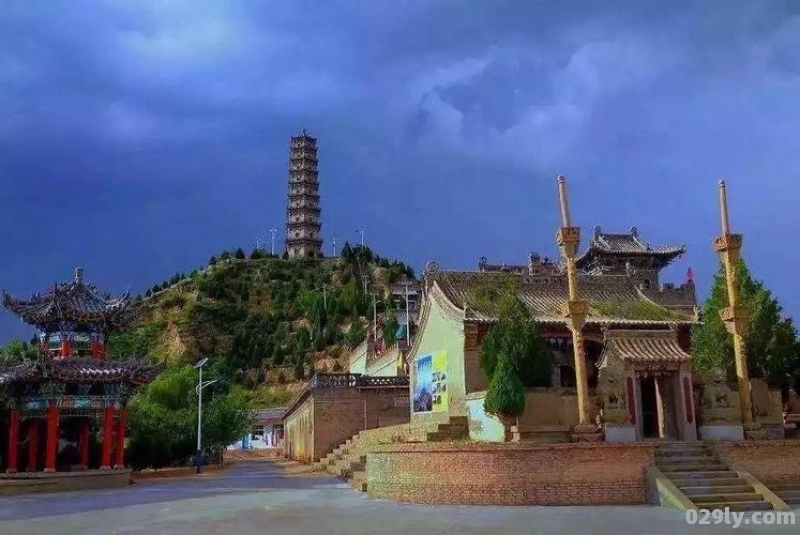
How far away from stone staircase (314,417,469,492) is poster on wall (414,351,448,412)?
1560 millimetres

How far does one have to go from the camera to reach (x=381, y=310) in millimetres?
88188

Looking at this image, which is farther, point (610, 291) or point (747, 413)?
point (610, 291)

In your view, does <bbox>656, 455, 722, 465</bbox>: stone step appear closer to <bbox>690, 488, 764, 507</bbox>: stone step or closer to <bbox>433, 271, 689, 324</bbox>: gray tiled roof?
<bbox>690, 488, 764, 507</bbox>: stone step

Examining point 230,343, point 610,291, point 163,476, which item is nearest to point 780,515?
point 610,291

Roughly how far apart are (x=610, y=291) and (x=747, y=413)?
10.3 m

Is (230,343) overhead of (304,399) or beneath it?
overhead

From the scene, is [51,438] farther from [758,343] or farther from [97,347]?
[758,343]

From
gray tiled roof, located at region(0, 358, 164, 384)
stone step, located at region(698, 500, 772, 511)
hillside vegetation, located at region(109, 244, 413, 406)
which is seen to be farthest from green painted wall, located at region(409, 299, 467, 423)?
hillside vegetation, located at region(109, 244, 413, 406)

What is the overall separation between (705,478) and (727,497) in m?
0.97

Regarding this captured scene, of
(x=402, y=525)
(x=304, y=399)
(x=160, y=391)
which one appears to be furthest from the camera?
(x=160, y=391)

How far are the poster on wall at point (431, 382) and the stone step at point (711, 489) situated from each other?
10481 millimetres

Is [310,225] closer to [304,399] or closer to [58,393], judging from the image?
[304,399]

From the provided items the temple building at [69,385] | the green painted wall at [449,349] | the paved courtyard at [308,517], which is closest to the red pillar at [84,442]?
the temple building at [69,385]

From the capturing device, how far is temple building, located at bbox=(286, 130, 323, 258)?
318 ft
